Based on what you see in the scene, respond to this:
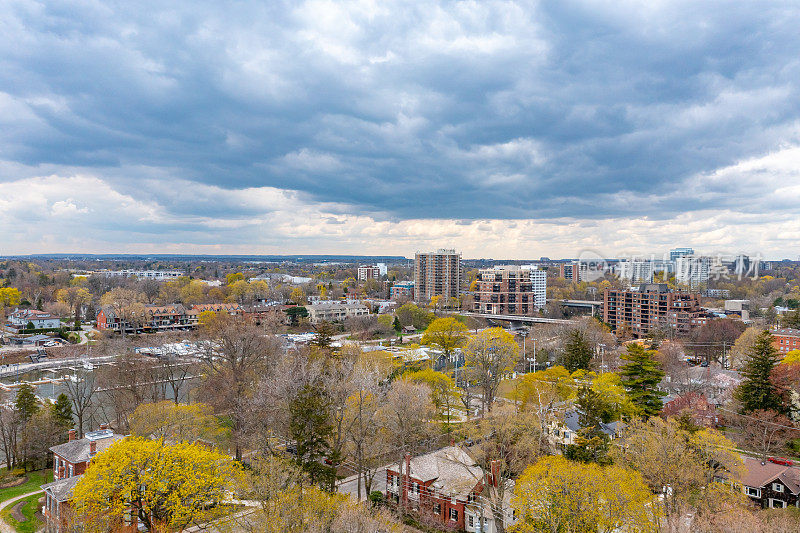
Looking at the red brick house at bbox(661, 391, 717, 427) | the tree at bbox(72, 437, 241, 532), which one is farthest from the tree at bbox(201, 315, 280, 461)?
the red brick house at bbox(661, 391, 717, 427)

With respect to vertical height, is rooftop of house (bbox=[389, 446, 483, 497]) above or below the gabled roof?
below

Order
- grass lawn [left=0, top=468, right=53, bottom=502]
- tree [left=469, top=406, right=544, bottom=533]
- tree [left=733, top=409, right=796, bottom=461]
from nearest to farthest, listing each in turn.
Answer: tree [left=469, top=406, right=544, bottom=533] < grass lawn [left=0, top=468, right=53, bottom=502] < tree [left=733, top=409, right=796, bottom=461]

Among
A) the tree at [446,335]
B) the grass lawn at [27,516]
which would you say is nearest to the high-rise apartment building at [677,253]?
the tree at [446,335]

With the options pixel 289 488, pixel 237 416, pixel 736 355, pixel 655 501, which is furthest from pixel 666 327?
pixel 289 488

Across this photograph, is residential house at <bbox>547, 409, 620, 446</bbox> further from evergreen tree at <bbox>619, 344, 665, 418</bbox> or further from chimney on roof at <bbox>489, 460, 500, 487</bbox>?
chimney on roof at <bbox>489, 460, 500, 487</bbox>

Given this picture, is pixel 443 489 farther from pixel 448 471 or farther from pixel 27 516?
pixel 27 516

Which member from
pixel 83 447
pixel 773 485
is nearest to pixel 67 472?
pixel 83 447
